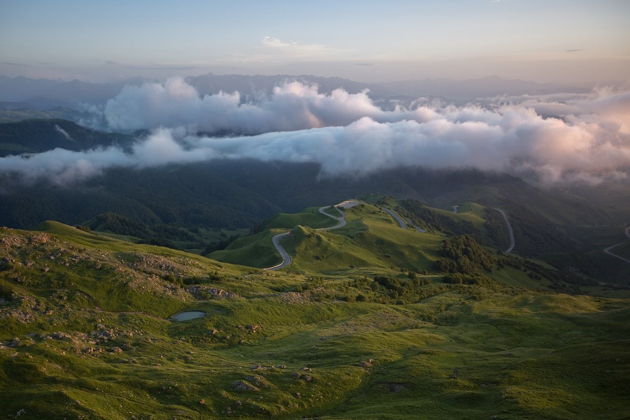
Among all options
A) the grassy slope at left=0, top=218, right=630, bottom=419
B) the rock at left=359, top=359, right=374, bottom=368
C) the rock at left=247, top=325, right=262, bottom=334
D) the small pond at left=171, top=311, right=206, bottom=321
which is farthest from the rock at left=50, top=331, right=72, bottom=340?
the rock at left=359, top=359, right=374, bottom=368

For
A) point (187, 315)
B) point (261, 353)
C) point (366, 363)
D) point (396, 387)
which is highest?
point (396, 387)

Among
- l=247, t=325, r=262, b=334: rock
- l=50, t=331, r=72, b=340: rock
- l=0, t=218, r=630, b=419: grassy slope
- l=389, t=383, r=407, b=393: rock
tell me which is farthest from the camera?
l=247, t=325, r=262, b=334: rock

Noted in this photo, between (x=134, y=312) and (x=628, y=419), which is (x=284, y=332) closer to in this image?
(x=134, y=312)

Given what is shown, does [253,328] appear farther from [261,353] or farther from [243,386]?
[243,386]

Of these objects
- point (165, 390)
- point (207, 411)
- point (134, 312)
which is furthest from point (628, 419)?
point (134, 312)

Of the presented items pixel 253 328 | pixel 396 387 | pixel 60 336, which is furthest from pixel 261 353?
pixel 60 336

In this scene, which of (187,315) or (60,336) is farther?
(187,315)

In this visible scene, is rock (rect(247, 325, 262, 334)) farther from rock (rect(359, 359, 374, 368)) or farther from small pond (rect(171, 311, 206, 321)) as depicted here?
rock (rect(359, 359, 374, 368))
